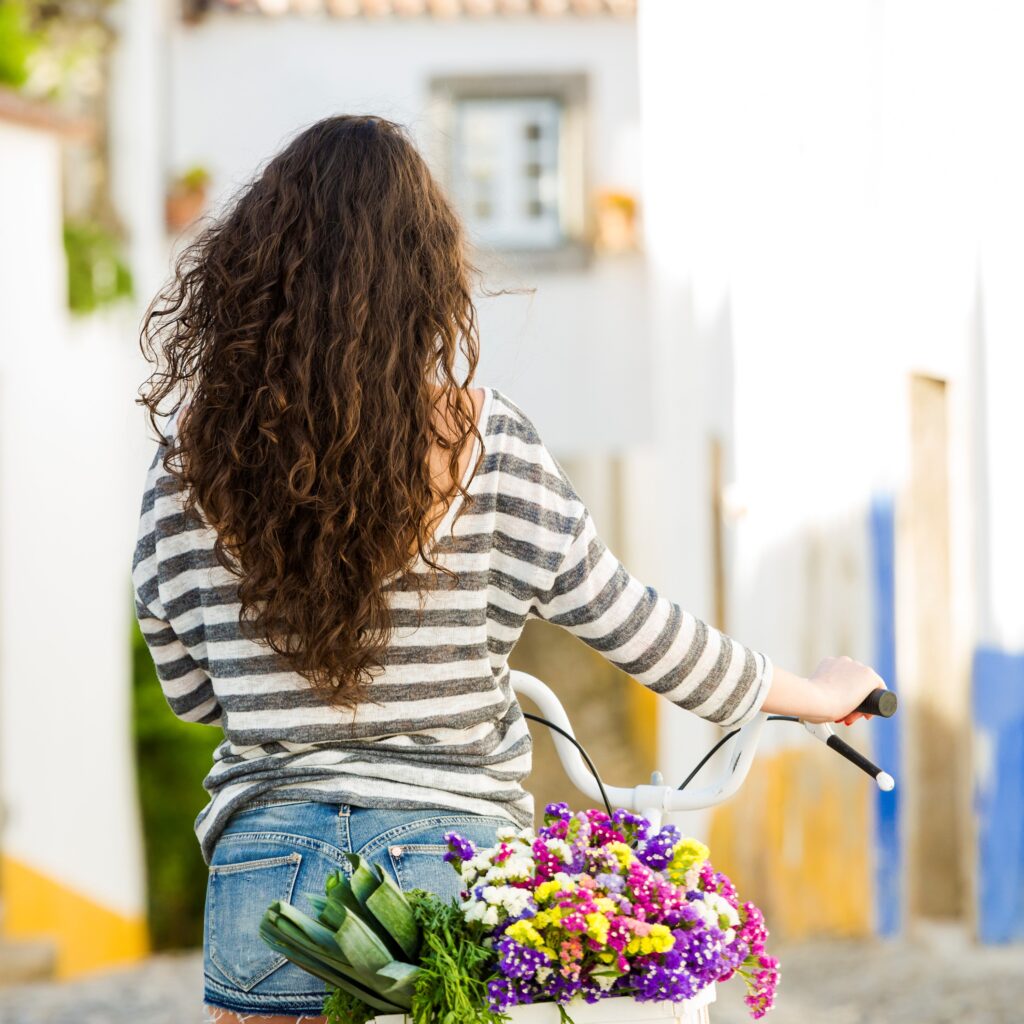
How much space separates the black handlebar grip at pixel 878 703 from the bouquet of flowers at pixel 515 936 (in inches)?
15.5

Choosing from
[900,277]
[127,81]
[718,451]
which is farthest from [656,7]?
[127,81]

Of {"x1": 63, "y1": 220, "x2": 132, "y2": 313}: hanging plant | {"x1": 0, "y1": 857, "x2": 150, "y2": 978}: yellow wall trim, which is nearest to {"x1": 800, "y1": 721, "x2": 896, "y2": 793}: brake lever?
{"x1": 0, "y1": 857, "x2": 150, "y2": 978}: yellow wall trim

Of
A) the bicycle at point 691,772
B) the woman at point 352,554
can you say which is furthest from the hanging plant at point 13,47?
the woman at point 352,554

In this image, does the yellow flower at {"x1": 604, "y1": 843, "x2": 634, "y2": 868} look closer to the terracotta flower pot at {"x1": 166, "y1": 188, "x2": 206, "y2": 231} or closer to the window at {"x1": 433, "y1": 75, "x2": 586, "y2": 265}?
the terracotta flower pot at {"x1": 166, "y1": 188, "x2": 206, "y2": 231}

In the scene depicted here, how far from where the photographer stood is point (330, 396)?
1895 mm

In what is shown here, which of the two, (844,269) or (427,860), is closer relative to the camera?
(427,860)

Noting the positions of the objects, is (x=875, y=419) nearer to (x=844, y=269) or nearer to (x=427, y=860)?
(x=844, y=269)

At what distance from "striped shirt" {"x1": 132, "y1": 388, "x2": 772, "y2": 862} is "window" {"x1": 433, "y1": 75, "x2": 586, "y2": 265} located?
36.3 feet

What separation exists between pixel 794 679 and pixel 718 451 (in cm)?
756

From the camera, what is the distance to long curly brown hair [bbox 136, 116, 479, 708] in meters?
1.89

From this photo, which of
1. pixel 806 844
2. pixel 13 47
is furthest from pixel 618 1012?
pixel 13 47

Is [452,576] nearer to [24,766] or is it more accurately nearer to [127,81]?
[24,766]

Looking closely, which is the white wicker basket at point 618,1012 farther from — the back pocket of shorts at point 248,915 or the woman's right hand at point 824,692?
the woman's right hand at point 824,692

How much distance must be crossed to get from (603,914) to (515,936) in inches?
3.5
